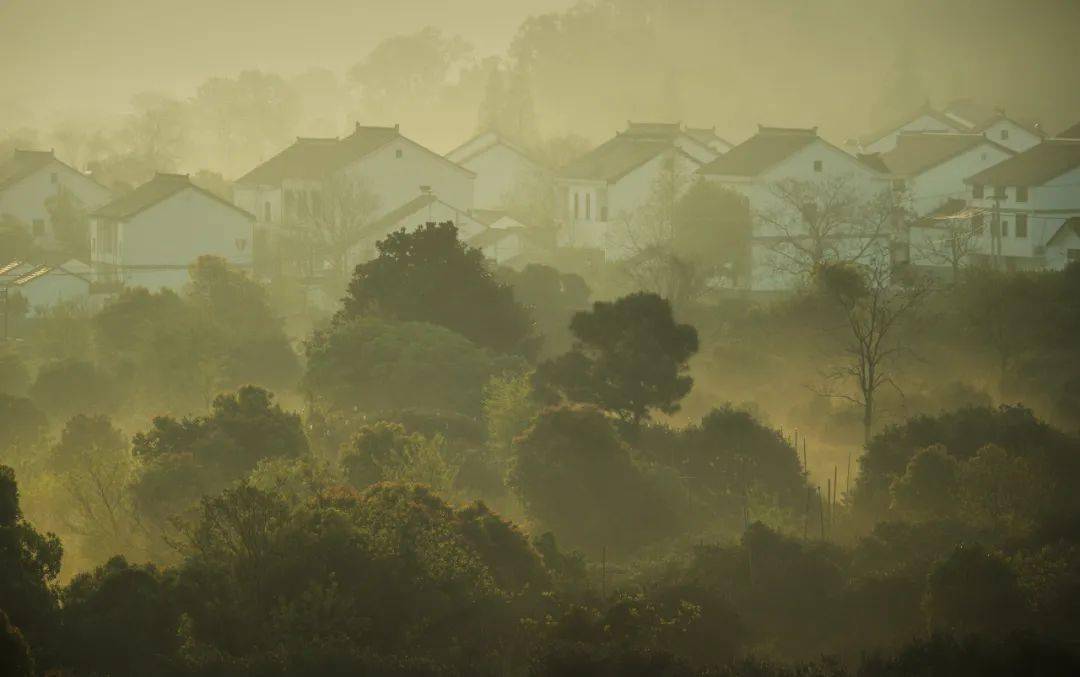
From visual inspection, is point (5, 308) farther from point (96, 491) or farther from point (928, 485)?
point (928, 485)

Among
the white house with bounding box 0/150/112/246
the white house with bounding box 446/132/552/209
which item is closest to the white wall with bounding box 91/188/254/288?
the white house with bounding box 0/150/112/246

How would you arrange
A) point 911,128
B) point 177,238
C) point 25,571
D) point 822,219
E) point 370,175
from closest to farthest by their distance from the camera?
1. point 25,571
2. point 822,219
3. point 177,238
4. point 370,175
5. point 911,128

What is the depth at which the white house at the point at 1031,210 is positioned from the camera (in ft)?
168

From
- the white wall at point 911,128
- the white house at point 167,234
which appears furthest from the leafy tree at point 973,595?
the white wall at point 911,128

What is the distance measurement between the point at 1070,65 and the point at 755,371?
12517 centimetres

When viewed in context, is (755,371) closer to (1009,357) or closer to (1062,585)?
(1009,357)

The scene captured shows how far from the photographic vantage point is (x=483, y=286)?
117 feet

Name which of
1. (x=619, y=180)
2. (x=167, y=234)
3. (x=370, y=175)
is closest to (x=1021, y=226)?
(x=619, y=180)

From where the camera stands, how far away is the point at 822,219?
169ft

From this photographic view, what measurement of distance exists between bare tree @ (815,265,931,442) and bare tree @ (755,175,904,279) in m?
11.5

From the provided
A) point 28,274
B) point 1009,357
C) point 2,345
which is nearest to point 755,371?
point 1009,357

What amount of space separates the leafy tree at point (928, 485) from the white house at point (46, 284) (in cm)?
3112

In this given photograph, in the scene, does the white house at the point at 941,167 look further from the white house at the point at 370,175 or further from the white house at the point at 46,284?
the white house at the point at 46,284

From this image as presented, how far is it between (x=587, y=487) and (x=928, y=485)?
536 cm
